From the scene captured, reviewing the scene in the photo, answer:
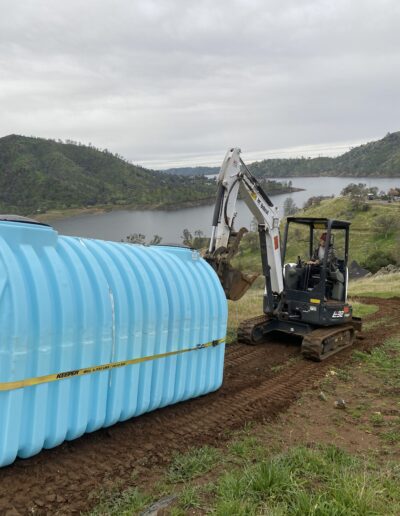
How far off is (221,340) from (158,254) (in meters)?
1.67

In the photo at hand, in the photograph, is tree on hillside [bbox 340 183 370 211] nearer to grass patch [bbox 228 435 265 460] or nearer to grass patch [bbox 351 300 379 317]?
grass patch [bbox 351 300 379 317]

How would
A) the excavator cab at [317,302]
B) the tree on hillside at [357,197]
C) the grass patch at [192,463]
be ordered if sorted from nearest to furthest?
the grass patch at [192,463], the excavator cab at [317,302], the tree on hillside at [357,197]

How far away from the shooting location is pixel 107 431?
560 centimetres

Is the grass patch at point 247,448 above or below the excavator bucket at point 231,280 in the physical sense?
below

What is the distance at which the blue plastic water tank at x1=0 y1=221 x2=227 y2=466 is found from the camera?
170 inches

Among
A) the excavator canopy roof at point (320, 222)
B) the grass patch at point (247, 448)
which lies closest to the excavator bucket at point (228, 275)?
the excavator canopy roof at point (320, 222)

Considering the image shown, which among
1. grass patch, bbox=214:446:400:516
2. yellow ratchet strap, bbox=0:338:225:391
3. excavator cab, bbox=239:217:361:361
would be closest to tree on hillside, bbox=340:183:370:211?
excavator cab, bbox=239:217:361:361

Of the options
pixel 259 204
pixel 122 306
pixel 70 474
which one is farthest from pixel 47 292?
pixel 259 204

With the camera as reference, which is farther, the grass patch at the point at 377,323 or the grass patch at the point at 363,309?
the grass patch at the point at 363,309

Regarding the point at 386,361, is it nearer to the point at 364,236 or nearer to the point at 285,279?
the point at 285,279

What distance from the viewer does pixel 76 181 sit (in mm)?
147875

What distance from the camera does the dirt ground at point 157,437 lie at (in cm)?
429

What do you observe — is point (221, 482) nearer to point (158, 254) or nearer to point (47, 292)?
point (47, 292)

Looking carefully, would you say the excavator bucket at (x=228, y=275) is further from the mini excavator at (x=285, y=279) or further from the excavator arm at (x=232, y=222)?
the mini excavator at (x=285, y=279)
